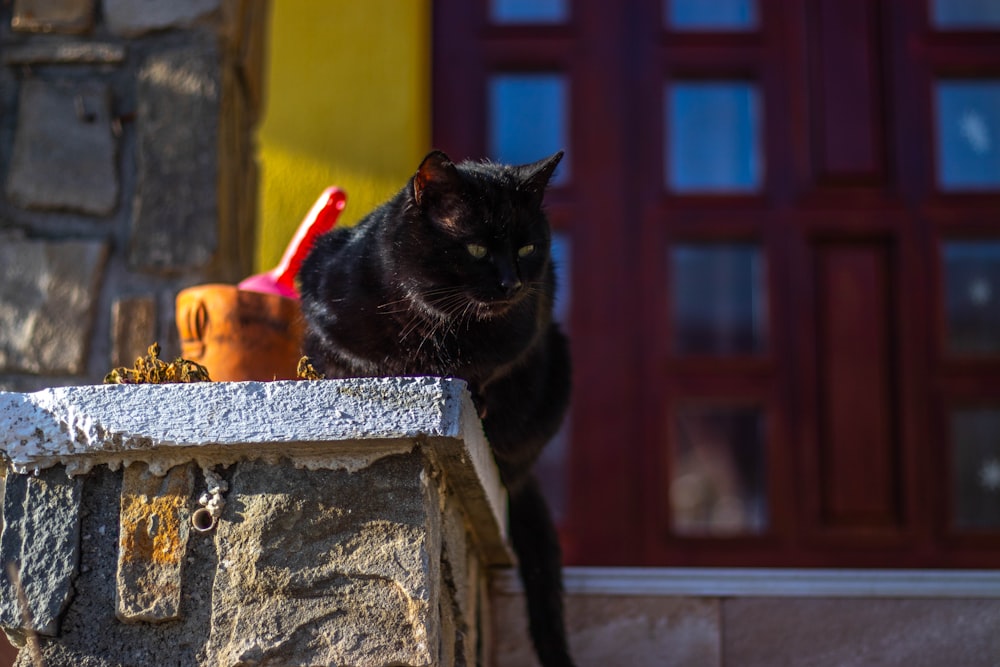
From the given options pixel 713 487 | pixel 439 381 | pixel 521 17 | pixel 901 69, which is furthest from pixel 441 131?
pixel 713 487

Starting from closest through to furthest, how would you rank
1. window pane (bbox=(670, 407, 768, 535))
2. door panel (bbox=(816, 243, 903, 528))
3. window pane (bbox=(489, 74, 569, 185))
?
door panel (bbox=(816, 243, 903, 528)), window pane (bbox=(670, 407, 768, 535)), window pane (bbox=(489, 74, 569, 185))

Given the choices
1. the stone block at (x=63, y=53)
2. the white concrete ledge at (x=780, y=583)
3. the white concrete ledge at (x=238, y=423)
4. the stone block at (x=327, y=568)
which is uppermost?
the stone block at (x=63, y=53)

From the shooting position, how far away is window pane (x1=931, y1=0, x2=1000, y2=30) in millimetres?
3262

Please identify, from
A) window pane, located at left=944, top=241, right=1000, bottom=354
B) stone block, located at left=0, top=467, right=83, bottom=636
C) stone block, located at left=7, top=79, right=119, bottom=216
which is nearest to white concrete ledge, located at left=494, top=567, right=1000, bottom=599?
stone block, located at left=0, top=467, right=83, bottom=636

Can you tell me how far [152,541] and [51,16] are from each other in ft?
5.37

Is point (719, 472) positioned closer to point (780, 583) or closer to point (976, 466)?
point (976, 466)

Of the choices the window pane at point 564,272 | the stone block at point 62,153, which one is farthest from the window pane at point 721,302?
the stone block at point 62,153

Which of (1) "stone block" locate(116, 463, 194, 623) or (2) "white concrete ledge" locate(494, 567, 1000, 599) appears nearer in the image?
(1) "stone block" locate(116, 463, 194, 623)

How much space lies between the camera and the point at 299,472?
153cm

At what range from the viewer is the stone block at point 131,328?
2561mm

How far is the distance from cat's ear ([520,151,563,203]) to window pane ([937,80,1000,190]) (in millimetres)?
1824

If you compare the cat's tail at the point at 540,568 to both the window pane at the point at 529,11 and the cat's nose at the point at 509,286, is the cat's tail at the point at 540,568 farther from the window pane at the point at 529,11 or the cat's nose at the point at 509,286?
the window pane at the point at 529,11

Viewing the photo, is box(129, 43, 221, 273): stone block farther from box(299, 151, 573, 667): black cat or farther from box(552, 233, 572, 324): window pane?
box(552, 233, 572, 324): window pane

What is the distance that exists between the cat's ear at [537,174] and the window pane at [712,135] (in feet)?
4.68
